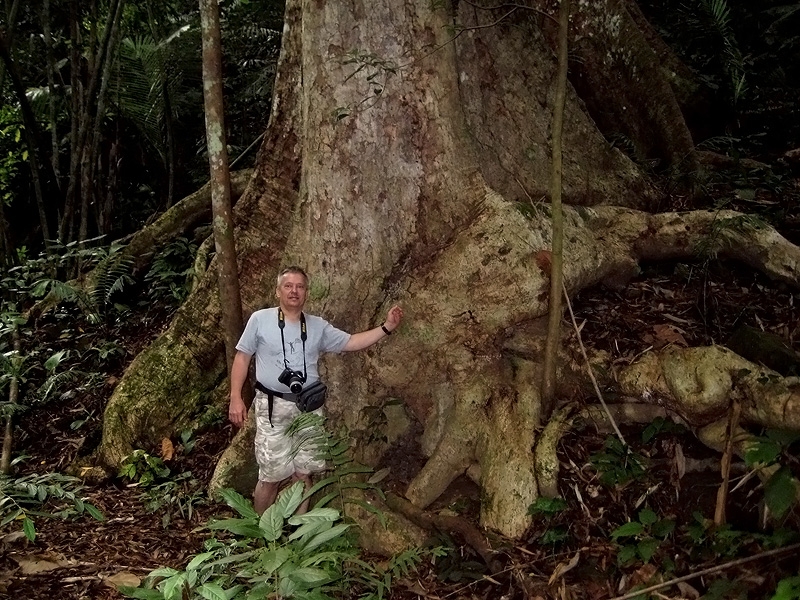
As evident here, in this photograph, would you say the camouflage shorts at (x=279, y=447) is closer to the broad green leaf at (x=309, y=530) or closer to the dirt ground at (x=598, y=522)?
the dirt ground at (x=598, y=522)

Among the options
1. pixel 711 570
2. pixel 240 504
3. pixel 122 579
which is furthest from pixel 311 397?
pixel 711 570

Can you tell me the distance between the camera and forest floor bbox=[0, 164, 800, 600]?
10.2 ft

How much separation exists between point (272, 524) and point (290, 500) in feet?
0.46

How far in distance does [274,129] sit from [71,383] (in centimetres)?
330

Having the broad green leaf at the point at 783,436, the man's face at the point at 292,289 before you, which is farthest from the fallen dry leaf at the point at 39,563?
the broad green leaf at the point at 783,436

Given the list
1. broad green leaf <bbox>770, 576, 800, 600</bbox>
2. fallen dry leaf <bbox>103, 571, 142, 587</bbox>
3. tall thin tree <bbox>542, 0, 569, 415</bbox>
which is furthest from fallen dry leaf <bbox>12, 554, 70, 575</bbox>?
broad green leaf <bbox>770, 576, 800, 600</bbox>

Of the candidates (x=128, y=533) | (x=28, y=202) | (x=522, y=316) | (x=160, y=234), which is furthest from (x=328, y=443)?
(x=28, y=202)

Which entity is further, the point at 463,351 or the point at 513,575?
the point at 463,351

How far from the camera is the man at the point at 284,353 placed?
399 cm

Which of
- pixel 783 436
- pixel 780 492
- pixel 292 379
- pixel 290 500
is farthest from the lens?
pixel 292 379

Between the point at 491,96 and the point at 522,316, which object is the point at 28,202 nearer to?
the point at 491,96

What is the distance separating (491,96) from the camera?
190 inches

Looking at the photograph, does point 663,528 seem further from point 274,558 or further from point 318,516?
Answer: point 274,558

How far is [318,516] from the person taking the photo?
2.64m
